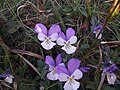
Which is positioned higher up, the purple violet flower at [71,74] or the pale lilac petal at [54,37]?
the pale lilac petal at [54,37]

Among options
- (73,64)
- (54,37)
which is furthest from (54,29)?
(73,64)

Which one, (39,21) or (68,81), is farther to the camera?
(39,21)

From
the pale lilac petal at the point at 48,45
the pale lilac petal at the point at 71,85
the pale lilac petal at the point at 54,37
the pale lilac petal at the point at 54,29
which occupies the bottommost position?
the pale lilac petal at the point at 71,85

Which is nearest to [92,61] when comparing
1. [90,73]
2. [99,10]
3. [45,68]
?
[90,73]

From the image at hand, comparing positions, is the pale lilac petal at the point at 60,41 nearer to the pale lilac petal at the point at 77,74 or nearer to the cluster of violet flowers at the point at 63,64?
the cluster of violet flowers at the point at 63,64

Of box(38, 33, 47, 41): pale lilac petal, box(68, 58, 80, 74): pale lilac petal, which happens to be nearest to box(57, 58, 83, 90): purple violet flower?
box(68, 58, 80, 74): pale lilac petal

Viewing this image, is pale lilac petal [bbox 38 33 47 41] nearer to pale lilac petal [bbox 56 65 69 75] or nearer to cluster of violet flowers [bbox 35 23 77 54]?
cluster of violet flowers [bbox 35 23 77 54]

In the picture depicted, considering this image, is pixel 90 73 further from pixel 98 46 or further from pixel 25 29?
pixel 25 29

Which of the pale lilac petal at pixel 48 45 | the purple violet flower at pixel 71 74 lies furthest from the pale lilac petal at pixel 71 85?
the pale lilac petal at pixel 48 45
